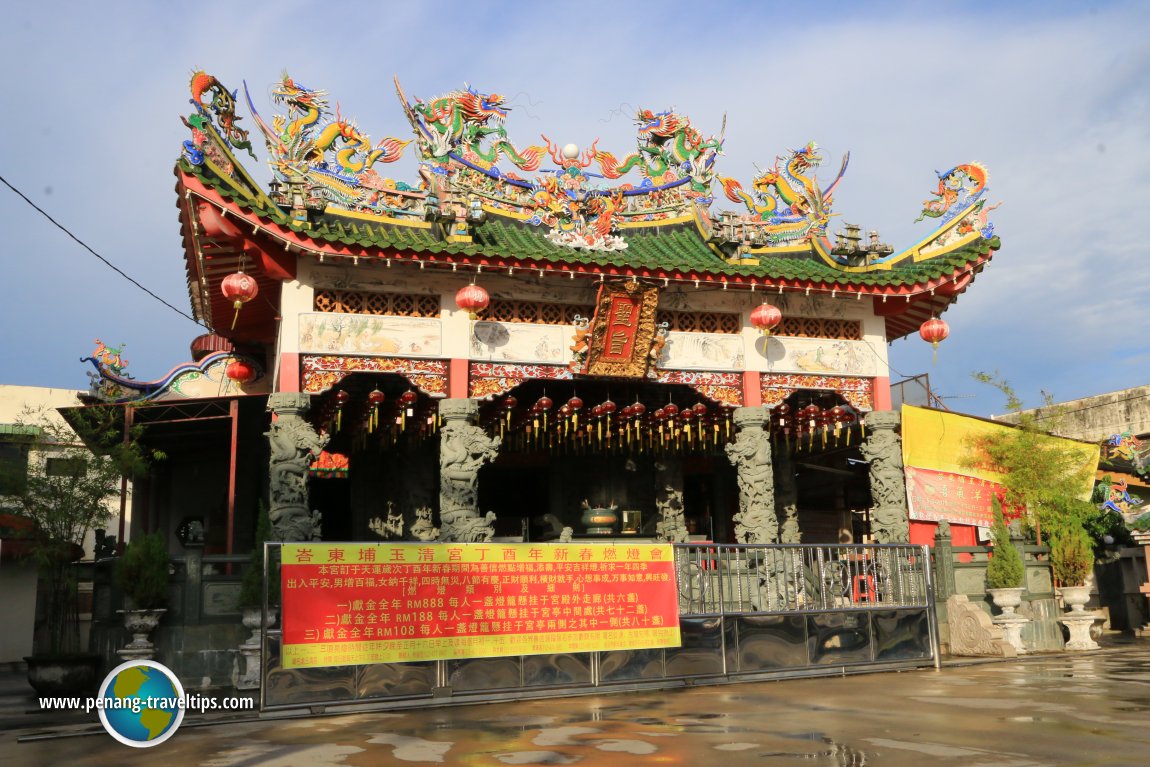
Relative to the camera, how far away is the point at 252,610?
11.0 metres

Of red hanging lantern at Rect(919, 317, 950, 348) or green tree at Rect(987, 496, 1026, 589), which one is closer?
green tree at Rect(987, 496, 1026, 589)

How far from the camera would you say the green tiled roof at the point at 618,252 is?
13.3m

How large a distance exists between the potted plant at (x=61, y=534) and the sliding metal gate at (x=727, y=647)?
132 inches

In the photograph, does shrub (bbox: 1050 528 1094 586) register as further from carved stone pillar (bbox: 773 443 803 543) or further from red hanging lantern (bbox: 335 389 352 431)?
red hanging lantern (bbox: 335 389 352 431)

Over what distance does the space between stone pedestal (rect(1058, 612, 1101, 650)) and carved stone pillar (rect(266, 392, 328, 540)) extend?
11.6 metres

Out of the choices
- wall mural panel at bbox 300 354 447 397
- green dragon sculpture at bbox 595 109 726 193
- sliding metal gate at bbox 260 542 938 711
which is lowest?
sliding metal gate at bbox 260 542 938 711

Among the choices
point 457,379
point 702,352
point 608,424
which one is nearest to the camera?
point 457,379

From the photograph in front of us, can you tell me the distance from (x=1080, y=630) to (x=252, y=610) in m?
12.5

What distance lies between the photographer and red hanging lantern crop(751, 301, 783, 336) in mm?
15195

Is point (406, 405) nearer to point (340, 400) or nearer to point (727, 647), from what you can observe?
point (340, 400)

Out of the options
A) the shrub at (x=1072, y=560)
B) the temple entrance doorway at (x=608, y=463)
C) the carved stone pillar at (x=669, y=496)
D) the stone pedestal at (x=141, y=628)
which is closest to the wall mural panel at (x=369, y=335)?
the temple entrance doorway at (x=608, y=463)

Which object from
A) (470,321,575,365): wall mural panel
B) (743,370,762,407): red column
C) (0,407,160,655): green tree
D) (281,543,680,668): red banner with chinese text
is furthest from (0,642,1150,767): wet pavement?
(470,321,575,365): wall mural panel

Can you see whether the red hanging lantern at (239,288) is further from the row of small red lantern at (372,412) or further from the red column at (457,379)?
the red column at (457,379)

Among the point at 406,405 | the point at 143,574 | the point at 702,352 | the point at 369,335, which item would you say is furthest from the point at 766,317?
the point at 143,574
